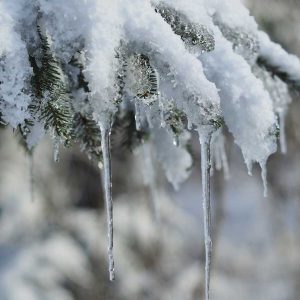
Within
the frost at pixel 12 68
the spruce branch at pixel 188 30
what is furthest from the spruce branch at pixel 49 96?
the spruce branch at pixel 188 30

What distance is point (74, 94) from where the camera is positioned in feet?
4.11

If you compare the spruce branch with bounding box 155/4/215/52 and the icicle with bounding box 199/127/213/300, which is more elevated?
the spruce branch with bounding box 155/4/215/52

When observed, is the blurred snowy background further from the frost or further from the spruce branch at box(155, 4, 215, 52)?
the frost

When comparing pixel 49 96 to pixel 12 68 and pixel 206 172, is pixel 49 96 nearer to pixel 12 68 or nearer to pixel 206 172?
pixel 12 68

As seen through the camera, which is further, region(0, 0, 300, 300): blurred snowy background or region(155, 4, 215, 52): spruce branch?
region(0, 0, 300, 300): blurred snowy background

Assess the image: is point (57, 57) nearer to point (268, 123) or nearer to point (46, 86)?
point (46, 86)

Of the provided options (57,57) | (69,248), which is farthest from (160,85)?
(69,248)

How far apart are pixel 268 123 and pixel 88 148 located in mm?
410

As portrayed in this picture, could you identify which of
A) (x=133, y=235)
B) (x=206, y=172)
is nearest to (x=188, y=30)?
(x=206, y=172)

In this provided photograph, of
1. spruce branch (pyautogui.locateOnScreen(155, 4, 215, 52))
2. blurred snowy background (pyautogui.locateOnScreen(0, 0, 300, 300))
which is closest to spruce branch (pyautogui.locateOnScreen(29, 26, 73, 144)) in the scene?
spruce branch (pyautogui.locateOnScreen(155, 4, 215, 52))

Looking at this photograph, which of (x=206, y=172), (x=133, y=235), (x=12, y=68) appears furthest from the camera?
(x=133, y=235)

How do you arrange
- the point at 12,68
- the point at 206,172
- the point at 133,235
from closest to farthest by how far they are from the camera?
the point at 12,68
the point at 206,172
the point at 133,235

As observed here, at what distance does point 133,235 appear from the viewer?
578cm

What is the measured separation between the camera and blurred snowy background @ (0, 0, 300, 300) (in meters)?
5.14
